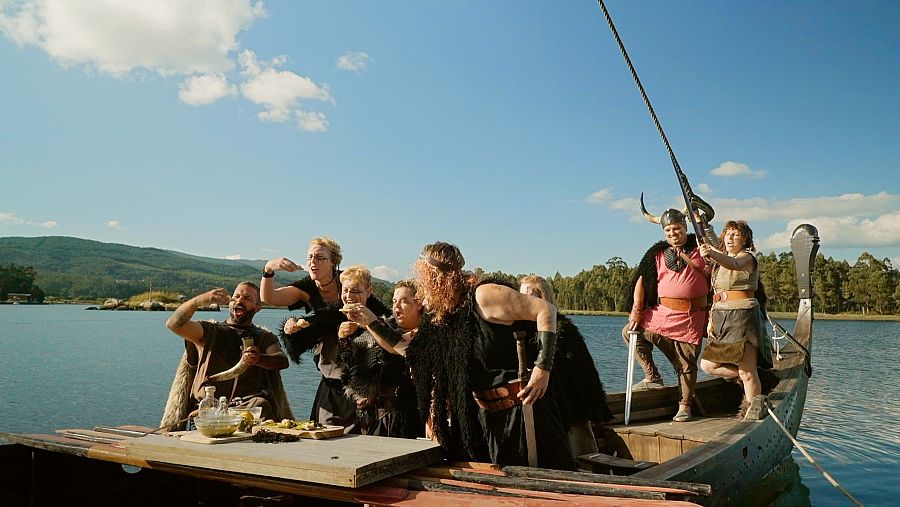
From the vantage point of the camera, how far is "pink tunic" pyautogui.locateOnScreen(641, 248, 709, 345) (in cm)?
607

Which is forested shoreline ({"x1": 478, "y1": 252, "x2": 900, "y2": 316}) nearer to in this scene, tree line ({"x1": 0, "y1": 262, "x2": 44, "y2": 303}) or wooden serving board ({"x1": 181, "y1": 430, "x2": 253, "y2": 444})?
wooden serving board ({"x1": 181, "y1": 430, "x2": 253, "y2": 444})

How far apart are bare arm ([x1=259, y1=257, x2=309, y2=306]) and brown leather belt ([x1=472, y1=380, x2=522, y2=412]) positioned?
2.01m

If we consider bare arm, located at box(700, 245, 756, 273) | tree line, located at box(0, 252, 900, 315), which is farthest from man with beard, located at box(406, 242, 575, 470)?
tree line, located at box(0, 252, 900, 315)

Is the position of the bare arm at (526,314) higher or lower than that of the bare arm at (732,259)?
lower

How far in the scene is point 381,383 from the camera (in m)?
3.96

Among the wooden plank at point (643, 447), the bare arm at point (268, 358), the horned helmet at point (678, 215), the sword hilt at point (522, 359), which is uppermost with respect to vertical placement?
the horned helmet at point (678, 215)

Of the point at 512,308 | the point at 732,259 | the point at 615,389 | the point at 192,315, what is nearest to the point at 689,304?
the point at 732,259

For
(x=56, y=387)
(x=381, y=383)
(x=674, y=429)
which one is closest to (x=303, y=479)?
(x=381, y=383)

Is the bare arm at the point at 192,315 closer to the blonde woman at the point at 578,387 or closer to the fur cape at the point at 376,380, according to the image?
the fur cape at the point at 376,380

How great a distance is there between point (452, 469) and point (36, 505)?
102 inches

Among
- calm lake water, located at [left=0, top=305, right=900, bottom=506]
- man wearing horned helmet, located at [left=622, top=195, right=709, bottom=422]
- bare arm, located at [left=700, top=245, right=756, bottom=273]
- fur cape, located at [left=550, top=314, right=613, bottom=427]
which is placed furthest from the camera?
calm lake water, located at [left=0, top=305, right=900, bottom=506]

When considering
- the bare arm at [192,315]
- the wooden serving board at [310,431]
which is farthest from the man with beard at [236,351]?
the wooden serving board at [310,431]

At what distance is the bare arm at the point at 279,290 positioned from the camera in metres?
4.77

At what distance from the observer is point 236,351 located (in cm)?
482
